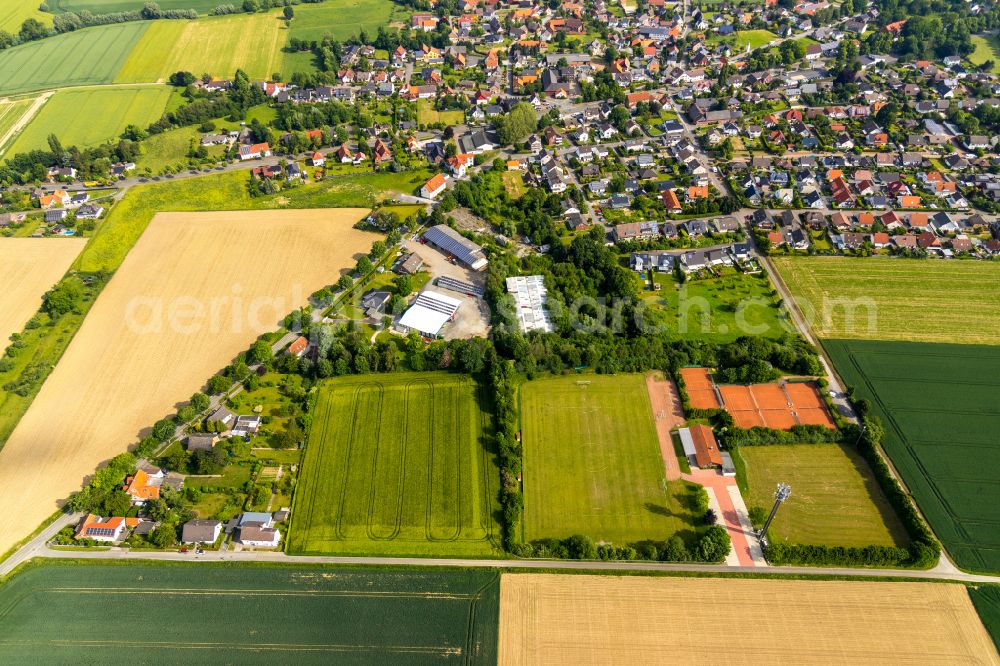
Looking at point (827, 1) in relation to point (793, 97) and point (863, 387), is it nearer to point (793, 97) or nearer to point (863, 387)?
point (793, 97)

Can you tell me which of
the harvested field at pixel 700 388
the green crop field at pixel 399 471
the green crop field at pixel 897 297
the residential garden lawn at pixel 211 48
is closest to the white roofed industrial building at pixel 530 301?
the green crop field at pixel 399 471

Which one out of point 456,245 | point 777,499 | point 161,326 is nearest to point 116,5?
point 161,326

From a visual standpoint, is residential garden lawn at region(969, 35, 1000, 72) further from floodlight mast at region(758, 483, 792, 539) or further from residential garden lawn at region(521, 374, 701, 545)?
floodlight mast at region(758, 483, 792, 539)

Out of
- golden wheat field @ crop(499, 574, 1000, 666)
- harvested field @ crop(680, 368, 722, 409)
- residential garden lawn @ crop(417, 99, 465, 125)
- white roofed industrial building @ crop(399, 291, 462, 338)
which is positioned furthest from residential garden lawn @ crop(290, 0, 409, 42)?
golden wheat field @ crop(499, 574, 1000, 666)

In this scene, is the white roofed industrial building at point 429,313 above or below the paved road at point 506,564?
above

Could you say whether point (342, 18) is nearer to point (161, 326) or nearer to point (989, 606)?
point (161, 326)

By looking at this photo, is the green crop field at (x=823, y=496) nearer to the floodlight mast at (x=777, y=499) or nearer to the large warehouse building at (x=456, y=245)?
the floodlight mast at (x=777, y=499)

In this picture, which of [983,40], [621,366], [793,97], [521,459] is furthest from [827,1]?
[521,459]
